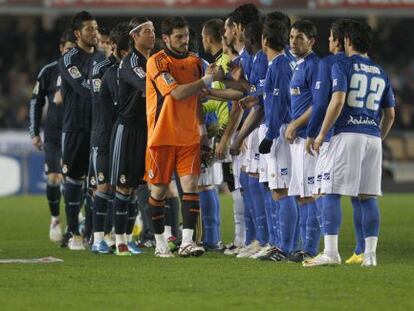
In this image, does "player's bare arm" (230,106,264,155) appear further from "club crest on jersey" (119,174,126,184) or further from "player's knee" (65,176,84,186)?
"player's knee" (65,176,84,186)

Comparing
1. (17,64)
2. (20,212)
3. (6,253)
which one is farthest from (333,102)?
(17,64)

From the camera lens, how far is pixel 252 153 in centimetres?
1358

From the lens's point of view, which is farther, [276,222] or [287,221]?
[276,222]

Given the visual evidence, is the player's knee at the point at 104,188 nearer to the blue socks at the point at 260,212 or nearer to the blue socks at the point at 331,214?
the blue socks at the point at 260,212

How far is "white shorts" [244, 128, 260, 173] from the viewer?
13508mm

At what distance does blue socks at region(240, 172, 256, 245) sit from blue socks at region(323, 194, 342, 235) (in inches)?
84.6

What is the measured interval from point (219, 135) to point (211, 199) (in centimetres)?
83

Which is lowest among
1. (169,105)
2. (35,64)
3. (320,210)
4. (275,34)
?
(320,210)

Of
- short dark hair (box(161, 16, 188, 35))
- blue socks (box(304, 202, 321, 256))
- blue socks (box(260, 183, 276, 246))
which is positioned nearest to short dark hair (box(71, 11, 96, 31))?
short dark hair (box(161, 16, 188, 35))

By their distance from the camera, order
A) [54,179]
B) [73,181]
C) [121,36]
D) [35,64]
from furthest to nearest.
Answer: [35,64] < [54,179] < [73,181] < [121,36]

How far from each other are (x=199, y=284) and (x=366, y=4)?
20.3 m

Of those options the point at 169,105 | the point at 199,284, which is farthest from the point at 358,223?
the point at 199,284

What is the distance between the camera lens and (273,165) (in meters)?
12.7

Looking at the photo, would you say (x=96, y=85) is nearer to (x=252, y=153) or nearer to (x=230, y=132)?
(x=230, y=132)
